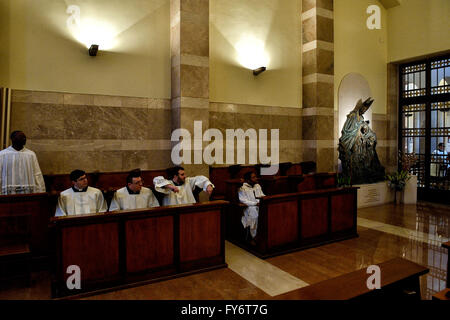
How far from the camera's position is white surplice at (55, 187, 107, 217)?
4458 millimetres

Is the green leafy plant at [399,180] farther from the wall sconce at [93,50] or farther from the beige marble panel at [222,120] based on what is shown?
the wall sconce at [93,50]

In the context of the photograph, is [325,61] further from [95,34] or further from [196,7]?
[95,34]

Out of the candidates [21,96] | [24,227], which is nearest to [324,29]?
[21,96]

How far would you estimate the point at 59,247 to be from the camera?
365 cm

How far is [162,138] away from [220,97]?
1.84 meters

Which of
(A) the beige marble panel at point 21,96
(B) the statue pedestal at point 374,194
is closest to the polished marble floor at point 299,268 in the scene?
(B) the statue pedestal at point 374,194

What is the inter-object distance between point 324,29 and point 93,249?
8.41 metres

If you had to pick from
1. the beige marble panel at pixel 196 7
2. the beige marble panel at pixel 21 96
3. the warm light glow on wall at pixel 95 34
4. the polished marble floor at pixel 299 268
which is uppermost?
the beige marble panel at pixel 196 7

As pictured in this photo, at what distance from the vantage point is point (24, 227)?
14.8ft

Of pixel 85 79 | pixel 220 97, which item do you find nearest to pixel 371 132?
pixel 220 97

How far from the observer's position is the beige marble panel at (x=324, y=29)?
905 cm

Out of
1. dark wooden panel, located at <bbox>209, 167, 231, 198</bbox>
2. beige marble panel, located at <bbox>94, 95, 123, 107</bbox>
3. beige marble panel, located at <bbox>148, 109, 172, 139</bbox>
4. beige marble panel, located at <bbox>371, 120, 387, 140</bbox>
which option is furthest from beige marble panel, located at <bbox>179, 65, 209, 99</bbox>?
beige marble panel, located at <bbox>371, 120, 387, 140</bbox>

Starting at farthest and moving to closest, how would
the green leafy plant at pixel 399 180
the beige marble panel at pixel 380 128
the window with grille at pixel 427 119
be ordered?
the beige marble panel at pixel 380 128 < the window with grille at pixel 427 119 < the green leafy plant at pixel 399 180

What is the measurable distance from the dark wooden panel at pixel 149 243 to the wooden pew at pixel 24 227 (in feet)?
4.30
